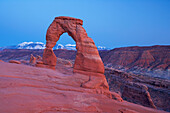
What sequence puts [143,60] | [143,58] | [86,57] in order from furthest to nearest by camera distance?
[143,58] → [143,60] → [86,57]

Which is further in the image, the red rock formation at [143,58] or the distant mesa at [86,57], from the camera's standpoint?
the red rock formation at [143,58]

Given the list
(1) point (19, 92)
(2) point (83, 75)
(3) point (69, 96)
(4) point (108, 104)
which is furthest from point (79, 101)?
(2) point (83, 75)

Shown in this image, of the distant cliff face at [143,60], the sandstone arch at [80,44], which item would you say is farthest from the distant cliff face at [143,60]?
the sandstone arch at [80,44]

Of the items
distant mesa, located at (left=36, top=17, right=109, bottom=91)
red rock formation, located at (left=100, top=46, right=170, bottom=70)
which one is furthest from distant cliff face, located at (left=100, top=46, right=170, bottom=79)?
distant mesa, located at (left=36, top=17, right=109, bottom=91)

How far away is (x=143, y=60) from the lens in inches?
2044

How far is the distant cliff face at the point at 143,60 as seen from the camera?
44.7 metres

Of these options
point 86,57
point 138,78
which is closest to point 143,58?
point 138,78

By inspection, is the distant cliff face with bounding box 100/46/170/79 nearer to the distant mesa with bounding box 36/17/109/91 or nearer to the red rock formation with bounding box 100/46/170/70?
the red rock formation with bounding box 100/46/170/70

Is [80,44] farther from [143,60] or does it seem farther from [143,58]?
[143,58]

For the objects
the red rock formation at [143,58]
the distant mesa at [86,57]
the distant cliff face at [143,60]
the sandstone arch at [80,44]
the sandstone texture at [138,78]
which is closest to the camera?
the distant mesa at [86,57]

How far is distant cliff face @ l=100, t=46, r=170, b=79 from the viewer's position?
147 ft

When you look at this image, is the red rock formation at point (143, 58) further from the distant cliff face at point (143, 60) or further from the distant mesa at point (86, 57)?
the distant mesa at point (86, 57)

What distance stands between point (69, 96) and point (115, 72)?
20.8 metres

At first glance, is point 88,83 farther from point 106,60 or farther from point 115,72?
point 106,60
